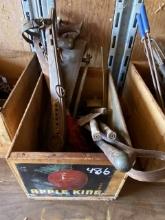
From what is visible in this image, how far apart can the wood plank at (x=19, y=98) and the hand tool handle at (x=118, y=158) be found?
0.23 metres

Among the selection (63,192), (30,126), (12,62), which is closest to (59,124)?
(30,126)

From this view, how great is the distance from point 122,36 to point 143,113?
0.75ft

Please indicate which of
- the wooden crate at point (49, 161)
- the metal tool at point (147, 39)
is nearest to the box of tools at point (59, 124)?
the wooden crate at point (49, 161)

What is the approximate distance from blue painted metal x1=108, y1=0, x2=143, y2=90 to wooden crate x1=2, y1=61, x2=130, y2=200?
0.07 meters

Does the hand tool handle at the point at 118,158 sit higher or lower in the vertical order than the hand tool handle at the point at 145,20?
lower

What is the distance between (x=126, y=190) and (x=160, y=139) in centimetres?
22

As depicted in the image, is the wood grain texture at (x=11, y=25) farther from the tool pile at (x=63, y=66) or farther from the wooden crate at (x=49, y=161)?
the wooden crate at (x=49, y=161)

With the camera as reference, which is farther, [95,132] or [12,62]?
[12,62]

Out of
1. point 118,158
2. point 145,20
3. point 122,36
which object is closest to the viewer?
point 118,158

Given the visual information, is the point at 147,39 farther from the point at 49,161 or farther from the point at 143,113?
the point at 49,161

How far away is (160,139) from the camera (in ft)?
1.54

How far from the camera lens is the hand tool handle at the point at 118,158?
36 centimetres

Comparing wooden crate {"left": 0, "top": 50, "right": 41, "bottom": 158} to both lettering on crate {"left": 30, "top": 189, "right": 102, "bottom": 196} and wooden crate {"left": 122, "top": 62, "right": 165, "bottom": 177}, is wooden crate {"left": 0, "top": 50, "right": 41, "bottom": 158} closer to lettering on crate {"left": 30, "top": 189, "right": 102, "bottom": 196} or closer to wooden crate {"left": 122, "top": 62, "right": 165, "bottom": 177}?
lettering on crate {"left": 30, "top": 189, "right": 102, "bottom": 196}

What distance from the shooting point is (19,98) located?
20.9 inches
